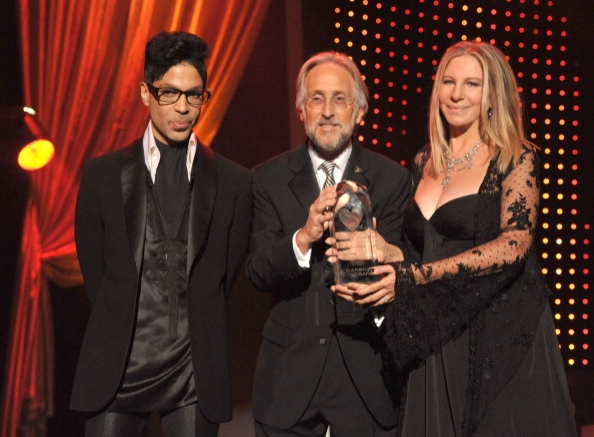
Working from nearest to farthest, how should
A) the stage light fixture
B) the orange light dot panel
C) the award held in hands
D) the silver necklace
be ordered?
1. the award held in hands
2. the silver necklace
3. the stage light fixture
4. the orange light dot panel

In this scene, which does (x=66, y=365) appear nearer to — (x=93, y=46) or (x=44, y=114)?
(x=44, y=114)

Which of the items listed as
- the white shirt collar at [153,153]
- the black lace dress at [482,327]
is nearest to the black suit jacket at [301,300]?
the black lace dress at [482,327]

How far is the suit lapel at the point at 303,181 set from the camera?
308 cm

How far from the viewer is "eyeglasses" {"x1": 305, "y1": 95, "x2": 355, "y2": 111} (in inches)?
123

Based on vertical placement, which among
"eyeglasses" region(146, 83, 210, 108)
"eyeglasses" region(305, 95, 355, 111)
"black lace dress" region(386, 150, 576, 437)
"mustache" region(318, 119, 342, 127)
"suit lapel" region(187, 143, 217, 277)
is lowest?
"black lace dress" region(386, 150, 576, 437)

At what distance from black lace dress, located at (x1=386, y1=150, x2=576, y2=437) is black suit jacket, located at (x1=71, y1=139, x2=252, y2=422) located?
1.91 feet

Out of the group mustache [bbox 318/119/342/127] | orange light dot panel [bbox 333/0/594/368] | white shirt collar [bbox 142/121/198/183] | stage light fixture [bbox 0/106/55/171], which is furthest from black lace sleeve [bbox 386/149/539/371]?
stage light fixture [bbox 0/106/55/171]

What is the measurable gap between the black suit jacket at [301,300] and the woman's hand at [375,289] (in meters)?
0.17

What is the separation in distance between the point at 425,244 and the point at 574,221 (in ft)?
7.61

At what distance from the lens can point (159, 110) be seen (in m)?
2.95

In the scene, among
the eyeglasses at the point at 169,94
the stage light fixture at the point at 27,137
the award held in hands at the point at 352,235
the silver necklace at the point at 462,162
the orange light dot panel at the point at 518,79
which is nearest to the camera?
the award held in hands at the point at 352,235

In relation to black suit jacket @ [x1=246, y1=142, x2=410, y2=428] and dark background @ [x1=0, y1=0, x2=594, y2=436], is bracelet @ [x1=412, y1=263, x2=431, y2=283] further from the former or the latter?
dark background @ [x1=0, y1=0, x2=594, y2=436]

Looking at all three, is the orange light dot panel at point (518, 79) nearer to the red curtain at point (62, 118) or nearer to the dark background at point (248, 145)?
the dark background at point (248, 145)

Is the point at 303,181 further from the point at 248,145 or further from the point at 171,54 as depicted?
the point at 248,145
